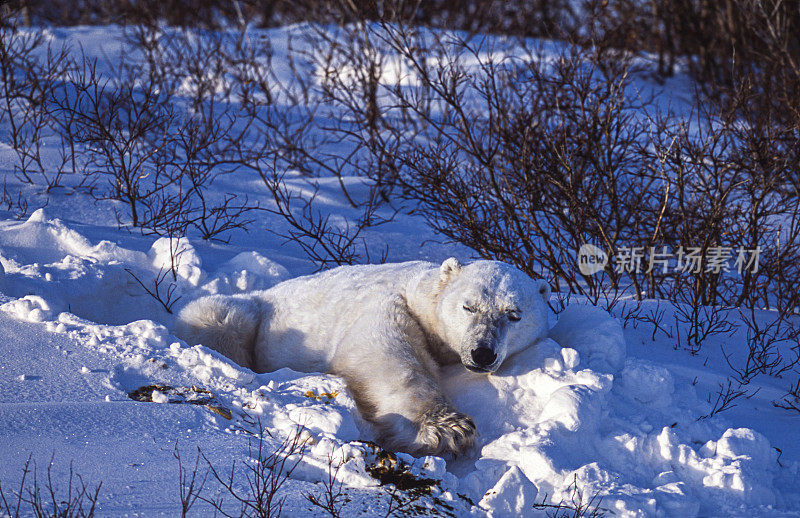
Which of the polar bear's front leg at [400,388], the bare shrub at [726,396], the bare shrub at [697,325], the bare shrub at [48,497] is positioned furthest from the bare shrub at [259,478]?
the bare shrub at [697,325]

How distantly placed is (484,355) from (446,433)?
0.33 metres

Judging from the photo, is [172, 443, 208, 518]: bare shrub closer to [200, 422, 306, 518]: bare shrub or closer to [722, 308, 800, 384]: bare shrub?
[200, 422, 306, 518]: bare shrub

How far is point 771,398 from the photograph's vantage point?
3.34 meters

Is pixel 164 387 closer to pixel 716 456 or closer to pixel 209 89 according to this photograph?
pixel 716 456

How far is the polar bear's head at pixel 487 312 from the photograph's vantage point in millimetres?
2750

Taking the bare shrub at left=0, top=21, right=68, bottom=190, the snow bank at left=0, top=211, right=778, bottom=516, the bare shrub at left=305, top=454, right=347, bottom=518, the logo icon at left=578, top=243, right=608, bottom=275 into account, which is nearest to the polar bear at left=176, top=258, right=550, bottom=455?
the snow bank at left=0, top=211, right=778, bottom=516

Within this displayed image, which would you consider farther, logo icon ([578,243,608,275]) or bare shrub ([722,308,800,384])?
logo icon ([578,243,608,275])

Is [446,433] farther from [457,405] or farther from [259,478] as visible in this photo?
[259,478]

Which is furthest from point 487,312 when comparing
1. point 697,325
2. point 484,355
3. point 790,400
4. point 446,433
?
point 790,400

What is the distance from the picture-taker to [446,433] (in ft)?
8.29

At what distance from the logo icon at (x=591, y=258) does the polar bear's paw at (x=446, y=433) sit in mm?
2300

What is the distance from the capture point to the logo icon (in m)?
4.66

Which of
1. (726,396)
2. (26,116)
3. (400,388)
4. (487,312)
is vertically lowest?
(726,396)

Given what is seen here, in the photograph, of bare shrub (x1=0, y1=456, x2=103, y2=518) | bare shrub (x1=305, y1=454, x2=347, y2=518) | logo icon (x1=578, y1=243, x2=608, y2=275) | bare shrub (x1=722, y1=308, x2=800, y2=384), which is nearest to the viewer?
bare shrub (x1=0, y1=456, x2=103, y2=518)
